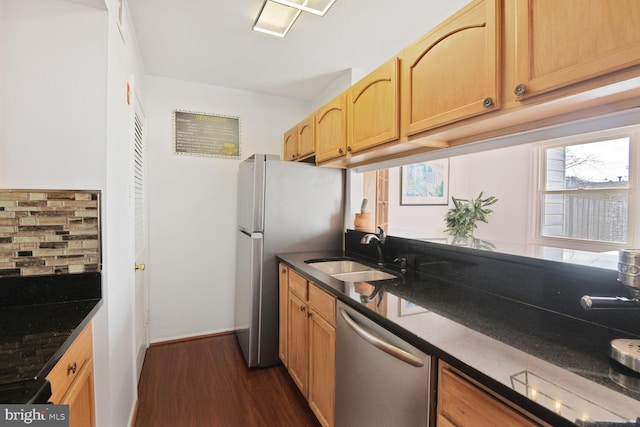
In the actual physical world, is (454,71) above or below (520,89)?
above

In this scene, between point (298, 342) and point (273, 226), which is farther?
point (273, 226)

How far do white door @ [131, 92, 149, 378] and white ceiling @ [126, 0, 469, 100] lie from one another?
0.52 m

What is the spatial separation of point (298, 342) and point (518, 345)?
1.38 m

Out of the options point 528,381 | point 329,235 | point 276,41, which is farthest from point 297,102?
point 528,381

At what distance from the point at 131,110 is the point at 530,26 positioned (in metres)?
2.00

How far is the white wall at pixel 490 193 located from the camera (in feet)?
12.1

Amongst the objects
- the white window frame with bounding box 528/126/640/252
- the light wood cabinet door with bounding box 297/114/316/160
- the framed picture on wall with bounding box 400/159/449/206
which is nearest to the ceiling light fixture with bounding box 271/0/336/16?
the light wood cabinet door with bounding box 297/114/316/160

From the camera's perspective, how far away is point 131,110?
181 cm

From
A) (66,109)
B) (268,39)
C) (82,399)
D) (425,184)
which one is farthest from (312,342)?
(425,184)

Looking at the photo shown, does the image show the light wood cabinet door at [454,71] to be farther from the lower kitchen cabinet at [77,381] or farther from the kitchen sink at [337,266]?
the lower kitchen cabinet at [77,381]

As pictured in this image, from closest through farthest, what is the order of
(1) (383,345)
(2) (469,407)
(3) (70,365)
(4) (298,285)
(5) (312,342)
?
A: (2) (469,407)
(3) (70,365)
(1) (383,345)
(5) (312,342)
(4) (298,285)

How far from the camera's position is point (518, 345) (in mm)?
859

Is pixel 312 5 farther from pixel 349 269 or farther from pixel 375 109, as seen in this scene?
pixel 349 269

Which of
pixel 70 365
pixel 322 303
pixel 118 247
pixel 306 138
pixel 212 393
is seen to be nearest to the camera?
pixel 70 365
